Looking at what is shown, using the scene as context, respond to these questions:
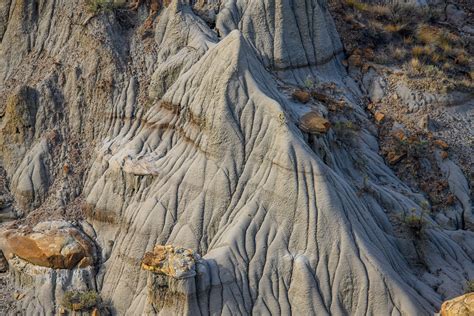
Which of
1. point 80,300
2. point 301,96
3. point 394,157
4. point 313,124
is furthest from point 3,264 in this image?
point 394,157

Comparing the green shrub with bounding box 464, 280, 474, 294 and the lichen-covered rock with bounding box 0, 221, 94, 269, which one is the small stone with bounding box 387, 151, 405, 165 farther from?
the lichen-covered rock with bounding box 0, 221, 94, 269

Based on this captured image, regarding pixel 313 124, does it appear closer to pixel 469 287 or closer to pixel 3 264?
A: pixel 469 287

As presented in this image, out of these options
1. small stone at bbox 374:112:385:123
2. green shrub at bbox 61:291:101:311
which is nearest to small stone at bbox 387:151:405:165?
small stone at bbox 374:112:385:123

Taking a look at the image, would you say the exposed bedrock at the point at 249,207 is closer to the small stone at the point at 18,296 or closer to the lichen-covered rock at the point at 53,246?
the lichen-covered rock at the point at 53,246

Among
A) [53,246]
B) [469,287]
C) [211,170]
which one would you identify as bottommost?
[469,287]

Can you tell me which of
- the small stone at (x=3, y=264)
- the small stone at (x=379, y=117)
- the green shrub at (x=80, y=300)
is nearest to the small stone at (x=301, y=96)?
the small stone at (x=379, y=117)
